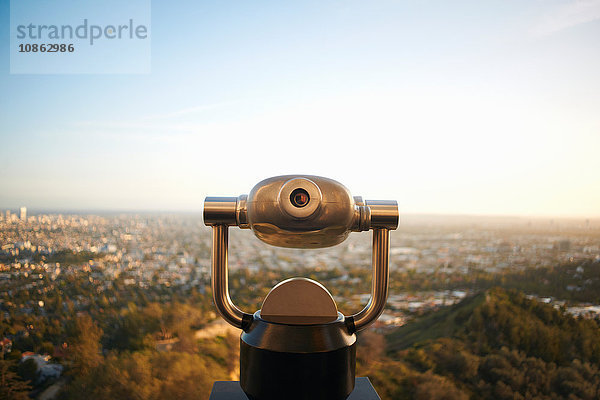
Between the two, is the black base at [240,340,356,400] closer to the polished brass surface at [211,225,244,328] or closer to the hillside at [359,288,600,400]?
the polished brass surface at [211,225,244,328]

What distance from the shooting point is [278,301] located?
586mm

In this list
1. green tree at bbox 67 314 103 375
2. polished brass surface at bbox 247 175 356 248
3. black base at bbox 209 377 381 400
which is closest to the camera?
polished brass surface at bbox 247 175 356 248

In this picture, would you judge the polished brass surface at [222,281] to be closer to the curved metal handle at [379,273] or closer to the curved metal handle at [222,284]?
the curved metal handle at [222,284]

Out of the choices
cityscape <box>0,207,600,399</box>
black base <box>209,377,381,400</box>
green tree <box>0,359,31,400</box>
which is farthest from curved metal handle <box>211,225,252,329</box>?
green tree <box>0,359,31,400</box>

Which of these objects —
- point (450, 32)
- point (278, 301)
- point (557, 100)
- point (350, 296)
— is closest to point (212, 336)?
point (350, 296)

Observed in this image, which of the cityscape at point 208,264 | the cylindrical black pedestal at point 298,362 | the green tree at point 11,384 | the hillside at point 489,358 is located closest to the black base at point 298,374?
the cylindrical black pedestal at point 298,362

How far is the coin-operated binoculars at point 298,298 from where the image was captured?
53 cm

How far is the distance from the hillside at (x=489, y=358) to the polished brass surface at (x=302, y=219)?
111 cm

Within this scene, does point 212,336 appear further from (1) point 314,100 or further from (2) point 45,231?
(1) point 314,100

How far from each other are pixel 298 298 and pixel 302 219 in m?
0.14

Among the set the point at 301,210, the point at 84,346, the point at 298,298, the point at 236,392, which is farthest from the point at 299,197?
the point at 84,346

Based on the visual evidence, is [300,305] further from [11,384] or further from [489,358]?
[11,384]

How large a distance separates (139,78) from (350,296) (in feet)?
4.44

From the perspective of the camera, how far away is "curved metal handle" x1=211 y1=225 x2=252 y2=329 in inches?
23.9
